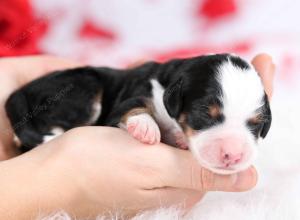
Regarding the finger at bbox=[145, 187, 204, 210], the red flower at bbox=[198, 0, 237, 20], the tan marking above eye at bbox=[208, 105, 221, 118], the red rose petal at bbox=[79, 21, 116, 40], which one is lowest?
the finger at bbox=[145, 187, 204, 210]

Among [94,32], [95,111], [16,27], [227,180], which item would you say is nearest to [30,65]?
[16,27]

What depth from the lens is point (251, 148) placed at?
1914mm

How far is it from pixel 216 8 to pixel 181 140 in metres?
1.65

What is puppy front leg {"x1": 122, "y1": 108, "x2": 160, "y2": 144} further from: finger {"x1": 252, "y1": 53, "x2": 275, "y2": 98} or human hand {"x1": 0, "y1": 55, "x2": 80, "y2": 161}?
human hand {"x1": 0, "y1": 55, "x2": 80, "y2": 161}

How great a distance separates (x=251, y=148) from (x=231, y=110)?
16 centimetres

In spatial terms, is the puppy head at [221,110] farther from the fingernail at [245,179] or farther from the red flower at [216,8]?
the red flower at [216,8]

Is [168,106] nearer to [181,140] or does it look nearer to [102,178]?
[181,140]

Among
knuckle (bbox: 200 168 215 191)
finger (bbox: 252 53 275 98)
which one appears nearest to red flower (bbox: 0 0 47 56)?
finger (bbox: 252 53 275 98)

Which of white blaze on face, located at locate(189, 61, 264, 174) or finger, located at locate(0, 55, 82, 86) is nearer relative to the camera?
white blaze on face, located at locate(189, 61, 264, 174)

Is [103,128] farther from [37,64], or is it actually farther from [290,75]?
[290,75]

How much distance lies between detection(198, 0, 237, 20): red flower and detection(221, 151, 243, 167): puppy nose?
6.42 ft

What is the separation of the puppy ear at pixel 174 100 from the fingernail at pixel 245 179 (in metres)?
0.36

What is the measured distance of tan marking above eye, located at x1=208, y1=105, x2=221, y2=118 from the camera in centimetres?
199

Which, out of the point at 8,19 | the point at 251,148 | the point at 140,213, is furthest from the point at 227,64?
the point at 8,19
